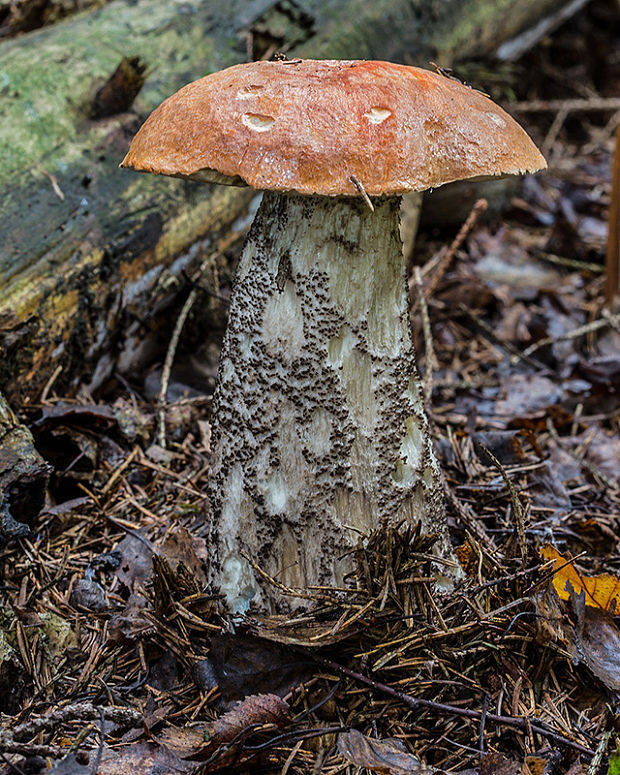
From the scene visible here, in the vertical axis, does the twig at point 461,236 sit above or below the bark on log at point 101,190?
below

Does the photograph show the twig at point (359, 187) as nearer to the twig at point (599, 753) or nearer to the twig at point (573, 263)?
the twig at point (599, 753)

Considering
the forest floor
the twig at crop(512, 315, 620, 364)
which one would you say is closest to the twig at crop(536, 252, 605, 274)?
the twig at crop(512, 315, 620, 364)

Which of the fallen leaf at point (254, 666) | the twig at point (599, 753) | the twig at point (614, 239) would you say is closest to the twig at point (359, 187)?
the fallen leaf at point (254, 666)

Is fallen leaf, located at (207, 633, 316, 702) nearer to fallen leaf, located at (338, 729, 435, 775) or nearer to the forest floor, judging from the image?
the forest floor

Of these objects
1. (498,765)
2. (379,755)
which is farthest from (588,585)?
(379,755)

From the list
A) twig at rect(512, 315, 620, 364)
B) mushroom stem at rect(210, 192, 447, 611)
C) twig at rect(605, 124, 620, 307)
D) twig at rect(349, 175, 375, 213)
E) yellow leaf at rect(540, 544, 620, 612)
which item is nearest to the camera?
twig at rect(349, 175, 375, 213)
